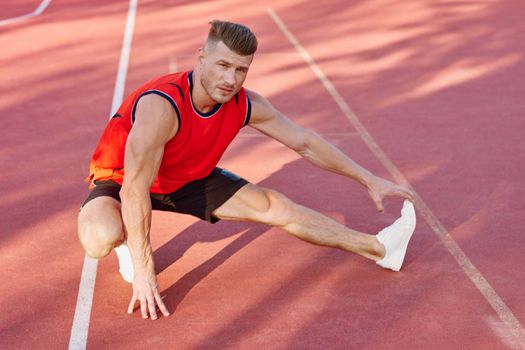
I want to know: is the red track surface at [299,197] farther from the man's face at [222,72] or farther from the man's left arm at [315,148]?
the man's face at [222,72]

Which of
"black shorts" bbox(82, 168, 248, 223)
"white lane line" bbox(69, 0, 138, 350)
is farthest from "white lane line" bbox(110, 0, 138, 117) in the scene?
"black shorts" bbox(82, 168, 248, 223)

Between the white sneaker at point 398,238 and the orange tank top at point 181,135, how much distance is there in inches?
41.5

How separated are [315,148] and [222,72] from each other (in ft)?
2.92

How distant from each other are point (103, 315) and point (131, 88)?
17.0ft

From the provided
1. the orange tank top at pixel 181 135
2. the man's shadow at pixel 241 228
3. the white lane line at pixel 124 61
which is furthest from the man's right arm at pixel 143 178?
the white lane line at pixel 124 61

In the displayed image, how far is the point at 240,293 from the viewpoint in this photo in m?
4.91

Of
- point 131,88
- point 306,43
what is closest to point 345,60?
point 306,43

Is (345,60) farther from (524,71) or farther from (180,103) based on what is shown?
(180,103)

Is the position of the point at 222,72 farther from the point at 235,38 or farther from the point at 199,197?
the point at 199,197

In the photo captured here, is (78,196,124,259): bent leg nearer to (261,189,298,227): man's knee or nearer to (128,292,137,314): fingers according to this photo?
(128,292,137,314): fingers

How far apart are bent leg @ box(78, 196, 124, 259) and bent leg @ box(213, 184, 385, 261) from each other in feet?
2.01

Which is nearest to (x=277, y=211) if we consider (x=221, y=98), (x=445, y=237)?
(x=221, y=98)

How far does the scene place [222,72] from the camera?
447 cm

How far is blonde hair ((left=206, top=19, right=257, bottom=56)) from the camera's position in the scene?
14.5ft
